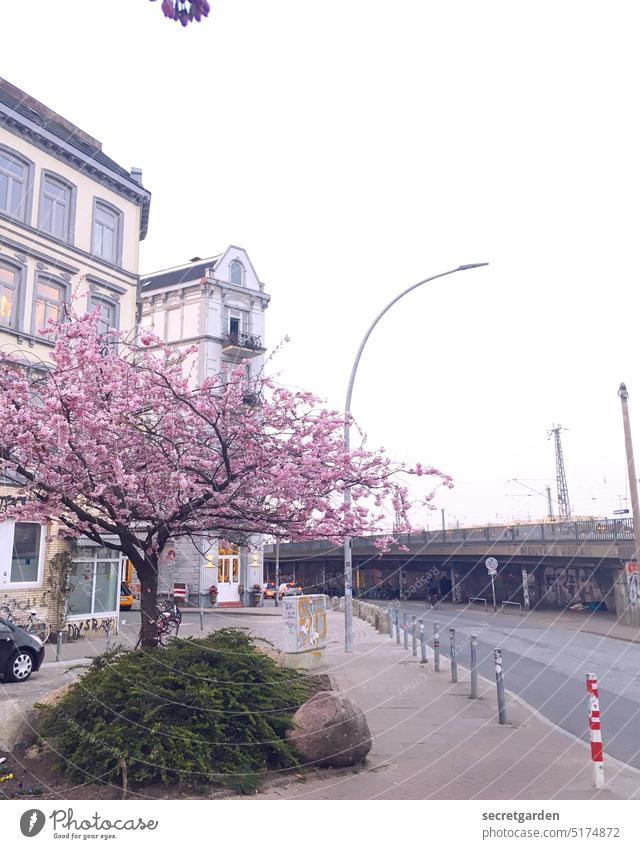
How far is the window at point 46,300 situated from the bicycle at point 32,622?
7.42 m

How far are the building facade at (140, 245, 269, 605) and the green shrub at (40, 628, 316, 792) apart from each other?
2486cm

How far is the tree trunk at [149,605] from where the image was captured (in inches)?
350

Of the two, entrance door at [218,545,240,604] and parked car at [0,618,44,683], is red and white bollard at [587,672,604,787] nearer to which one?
parked car at [0,618,44,683]

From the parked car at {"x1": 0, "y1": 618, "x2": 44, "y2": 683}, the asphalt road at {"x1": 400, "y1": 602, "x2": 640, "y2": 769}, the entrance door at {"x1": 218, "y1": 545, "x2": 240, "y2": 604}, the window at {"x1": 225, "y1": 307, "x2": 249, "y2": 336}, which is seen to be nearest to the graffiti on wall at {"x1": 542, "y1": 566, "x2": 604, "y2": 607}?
the asphalt road at {"x1": 400, "y1": 602, "x2": 640, "y2": 769}

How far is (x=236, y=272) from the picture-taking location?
127 ft

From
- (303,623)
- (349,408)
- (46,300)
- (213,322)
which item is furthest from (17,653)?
(213,322)

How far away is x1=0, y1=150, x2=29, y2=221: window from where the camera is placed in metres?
19.5

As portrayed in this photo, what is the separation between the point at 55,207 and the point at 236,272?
18370 mm

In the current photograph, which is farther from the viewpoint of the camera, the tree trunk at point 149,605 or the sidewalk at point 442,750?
the tree trunk at point 149,605

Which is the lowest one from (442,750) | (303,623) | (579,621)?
(579,621)

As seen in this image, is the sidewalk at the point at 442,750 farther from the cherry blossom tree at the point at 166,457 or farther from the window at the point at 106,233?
the window at the point at 106,233

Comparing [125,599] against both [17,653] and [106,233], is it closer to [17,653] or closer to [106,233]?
[106,233]

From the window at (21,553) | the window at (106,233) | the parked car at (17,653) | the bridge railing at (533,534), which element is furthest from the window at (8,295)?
the bridge railing at (533,534)

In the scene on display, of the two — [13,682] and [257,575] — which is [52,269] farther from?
[257,575]
